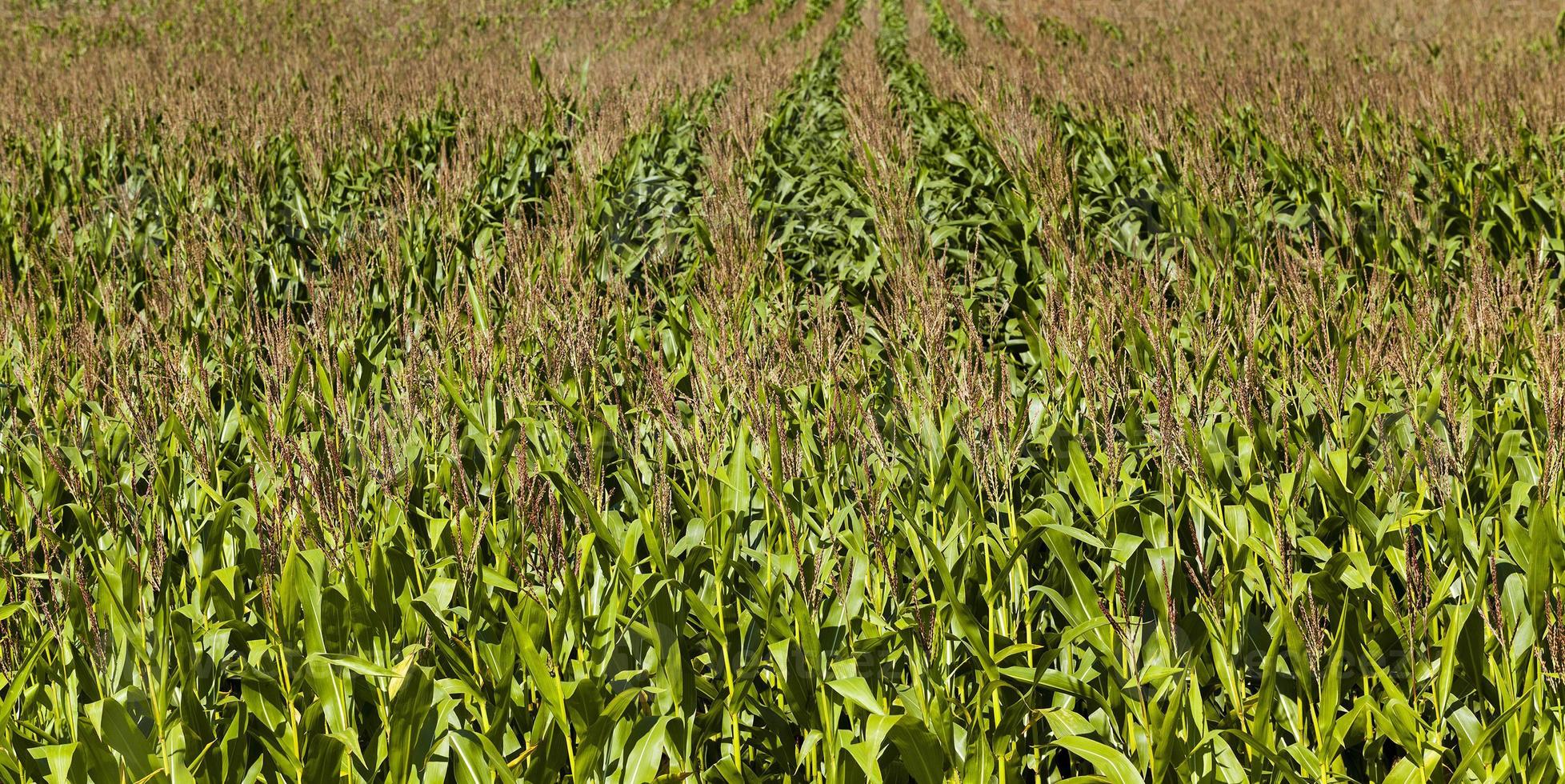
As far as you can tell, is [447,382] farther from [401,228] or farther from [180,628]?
[401,228]

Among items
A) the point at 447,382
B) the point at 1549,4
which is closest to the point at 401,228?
the point at 447,382

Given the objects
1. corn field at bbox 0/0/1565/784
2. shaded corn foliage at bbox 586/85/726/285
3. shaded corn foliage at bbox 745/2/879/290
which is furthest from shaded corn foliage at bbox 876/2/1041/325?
shaded corn foliage at bbox 586/85/726/285

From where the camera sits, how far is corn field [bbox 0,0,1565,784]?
6.01ft

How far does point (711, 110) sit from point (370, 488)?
662cm

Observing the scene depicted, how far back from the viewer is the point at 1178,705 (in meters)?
1.72

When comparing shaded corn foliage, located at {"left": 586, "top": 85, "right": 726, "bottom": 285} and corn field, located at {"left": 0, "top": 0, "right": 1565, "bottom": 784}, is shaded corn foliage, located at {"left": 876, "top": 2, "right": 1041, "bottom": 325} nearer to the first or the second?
corn field, located at {"left": 0, "top": 0, "right": 1565, "bottom": 784}

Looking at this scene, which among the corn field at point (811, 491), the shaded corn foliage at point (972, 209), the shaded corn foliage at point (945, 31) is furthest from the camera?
the shaded corn foliage at point (945, 31)

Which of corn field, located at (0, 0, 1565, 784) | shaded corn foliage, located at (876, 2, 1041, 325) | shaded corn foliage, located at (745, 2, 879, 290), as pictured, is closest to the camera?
corn field, located at (0, 0, 1565, 784)

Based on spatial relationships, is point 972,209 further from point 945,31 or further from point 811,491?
point 945,31

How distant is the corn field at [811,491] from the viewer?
72.2 inches

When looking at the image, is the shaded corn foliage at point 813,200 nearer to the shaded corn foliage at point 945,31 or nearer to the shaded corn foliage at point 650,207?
the shaded corn foliage at point 650,207

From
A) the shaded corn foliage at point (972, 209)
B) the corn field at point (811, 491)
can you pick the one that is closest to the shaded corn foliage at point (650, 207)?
the corn field at point (811, 491)

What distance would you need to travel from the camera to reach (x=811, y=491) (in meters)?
2.60

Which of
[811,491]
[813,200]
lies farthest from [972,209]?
[811,491]
